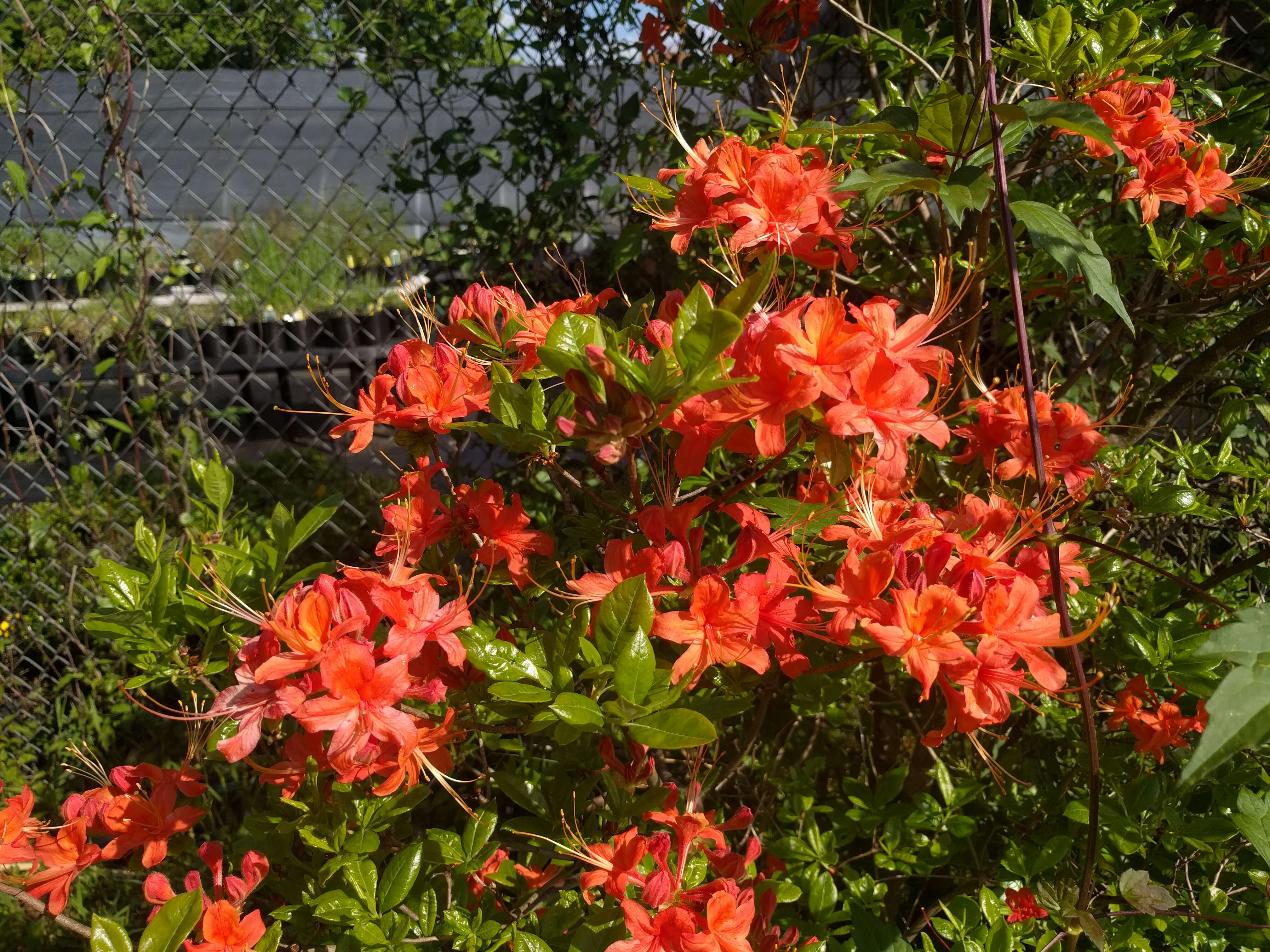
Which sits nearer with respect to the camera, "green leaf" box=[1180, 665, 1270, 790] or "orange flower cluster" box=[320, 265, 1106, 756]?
"green leaf" box=[1180, 665, 1270, 790]

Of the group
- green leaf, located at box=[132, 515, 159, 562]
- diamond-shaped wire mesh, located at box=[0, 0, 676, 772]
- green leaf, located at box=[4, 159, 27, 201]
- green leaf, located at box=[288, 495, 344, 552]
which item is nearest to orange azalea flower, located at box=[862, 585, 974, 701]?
green leaf, located at box=[288, 495, 344, 552]

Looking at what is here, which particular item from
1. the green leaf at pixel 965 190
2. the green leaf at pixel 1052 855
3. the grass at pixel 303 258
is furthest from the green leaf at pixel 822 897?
Answer: the grass at pixel 303 258

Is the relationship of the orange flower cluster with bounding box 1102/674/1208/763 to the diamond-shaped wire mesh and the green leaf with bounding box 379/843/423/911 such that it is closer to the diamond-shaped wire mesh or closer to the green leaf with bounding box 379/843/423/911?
the green leaf with bounding box 379/843/423/911

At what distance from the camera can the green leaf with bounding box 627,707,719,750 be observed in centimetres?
74

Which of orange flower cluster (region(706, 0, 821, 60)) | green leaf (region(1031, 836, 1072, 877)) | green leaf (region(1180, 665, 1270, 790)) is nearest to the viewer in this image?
green leaf (region(1180, 665, 1270, 790))

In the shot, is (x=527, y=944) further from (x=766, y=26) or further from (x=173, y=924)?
(x=766, y=26)

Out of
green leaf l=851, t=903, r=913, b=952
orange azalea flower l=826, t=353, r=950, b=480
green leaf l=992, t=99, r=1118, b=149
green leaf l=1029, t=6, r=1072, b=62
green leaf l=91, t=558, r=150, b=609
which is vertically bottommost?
green leaf l=851, t=903, r=913, b=952

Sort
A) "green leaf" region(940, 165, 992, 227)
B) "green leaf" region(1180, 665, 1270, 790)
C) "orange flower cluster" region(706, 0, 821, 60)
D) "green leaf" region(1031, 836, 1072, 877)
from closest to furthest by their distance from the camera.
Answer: "green leaf" region(1180, 665, 1270, 790)
"green leaf" region(940, 165, 992, 227)
"green leaf" region(1031, 836, 1072, 877)
"orange flower cluster" region(706, 0, 821, 60)

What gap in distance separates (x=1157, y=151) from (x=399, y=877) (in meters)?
1.22

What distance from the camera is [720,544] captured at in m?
1.41

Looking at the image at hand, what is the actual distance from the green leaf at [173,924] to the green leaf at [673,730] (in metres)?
0.44

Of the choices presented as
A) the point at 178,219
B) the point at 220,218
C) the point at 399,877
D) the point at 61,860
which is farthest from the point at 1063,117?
the point at 178,219

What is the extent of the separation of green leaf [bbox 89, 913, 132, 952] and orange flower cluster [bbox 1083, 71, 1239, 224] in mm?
1284

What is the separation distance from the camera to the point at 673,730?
Answer: 2.51 ft
